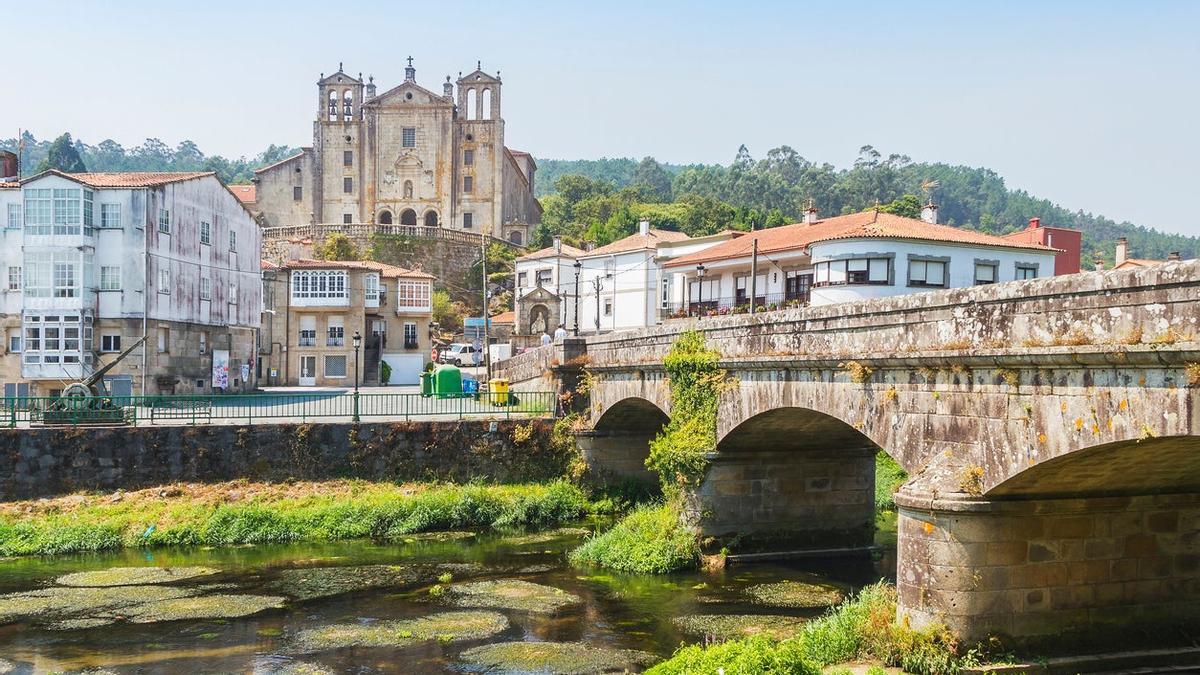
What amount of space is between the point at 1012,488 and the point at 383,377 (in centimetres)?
4988

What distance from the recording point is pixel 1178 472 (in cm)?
1421

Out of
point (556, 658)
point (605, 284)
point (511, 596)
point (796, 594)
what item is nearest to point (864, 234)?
point (796, 594)

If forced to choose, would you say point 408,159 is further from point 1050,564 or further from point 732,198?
point 1050,564

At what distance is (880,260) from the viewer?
4031 cm

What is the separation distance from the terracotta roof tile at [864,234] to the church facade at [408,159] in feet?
165

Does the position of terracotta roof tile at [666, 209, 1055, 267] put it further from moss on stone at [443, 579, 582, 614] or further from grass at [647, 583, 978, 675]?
grass at [647, 583, 978, 675]

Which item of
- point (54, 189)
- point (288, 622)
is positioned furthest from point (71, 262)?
point (288, 622)

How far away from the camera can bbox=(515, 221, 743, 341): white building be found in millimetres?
62375

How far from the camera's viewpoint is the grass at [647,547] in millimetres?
24453

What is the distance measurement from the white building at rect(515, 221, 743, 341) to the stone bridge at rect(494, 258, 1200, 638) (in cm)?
3994

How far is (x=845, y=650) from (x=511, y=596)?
8.76 meters

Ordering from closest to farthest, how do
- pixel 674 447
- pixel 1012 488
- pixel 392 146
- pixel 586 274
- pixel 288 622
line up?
1. pixel 1012 488
2. pixel 288 622
3. pixel 674 447
4. pixel 586 274
5. pixel 392 146

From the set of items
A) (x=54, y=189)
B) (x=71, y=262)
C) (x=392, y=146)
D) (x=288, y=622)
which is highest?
(x=392, y=146)

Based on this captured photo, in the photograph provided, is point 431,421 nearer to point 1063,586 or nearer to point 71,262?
point 71,262
